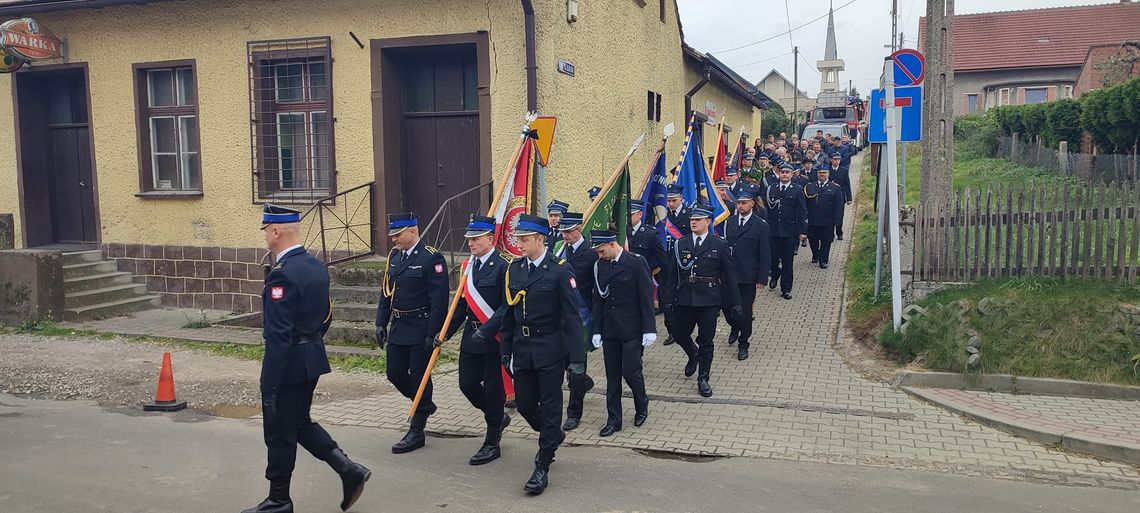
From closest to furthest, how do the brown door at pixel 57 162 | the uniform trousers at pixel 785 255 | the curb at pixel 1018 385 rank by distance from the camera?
1. the curb at pixel 1018 385
2. the uniform trousers at pixel 785 255
3. the brown door at pixel 57 162

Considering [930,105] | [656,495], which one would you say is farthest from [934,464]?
[930,105]

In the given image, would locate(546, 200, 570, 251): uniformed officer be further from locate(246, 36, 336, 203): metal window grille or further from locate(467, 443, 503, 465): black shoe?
locate(246, 36, 336, 203): metal window grille

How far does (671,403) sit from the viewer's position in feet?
24.9

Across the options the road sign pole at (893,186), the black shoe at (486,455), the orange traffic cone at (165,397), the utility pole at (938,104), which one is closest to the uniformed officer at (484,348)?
the black shoe at (486,455)

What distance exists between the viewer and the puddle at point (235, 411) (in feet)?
24.7

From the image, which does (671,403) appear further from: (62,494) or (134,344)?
(134,344)

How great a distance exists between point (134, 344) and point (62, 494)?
5.59 meters

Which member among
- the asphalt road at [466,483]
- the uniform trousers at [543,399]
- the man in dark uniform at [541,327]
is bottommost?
the asphalt road at [466,483]

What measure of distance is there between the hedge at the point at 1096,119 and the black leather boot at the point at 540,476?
14.0m

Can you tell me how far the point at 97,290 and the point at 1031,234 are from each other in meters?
12.0

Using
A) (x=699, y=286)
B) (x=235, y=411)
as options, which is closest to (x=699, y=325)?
(x=699, y=286)

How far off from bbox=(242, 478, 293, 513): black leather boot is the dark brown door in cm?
677

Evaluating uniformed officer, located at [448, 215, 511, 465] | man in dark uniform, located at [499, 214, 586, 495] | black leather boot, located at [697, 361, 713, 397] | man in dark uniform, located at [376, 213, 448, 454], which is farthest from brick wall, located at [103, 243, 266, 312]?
man in dark uniform, located at [499, 214, 586, 495]

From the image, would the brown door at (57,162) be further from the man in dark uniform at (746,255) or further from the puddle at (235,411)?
the man in dark uniform at (746,255)
